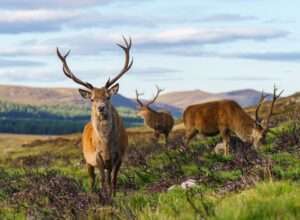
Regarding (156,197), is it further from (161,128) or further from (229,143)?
(161,128)

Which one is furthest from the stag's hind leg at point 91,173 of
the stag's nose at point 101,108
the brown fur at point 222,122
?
the brown fur at point 222,122

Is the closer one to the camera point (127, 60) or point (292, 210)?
point (292, 210)

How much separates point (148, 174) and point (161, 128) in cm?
2073

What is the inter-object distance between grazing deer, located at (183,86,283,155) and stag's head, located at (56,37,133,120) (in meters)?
5.11

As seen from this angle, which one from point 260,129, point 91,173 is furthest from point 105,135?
point 260,129

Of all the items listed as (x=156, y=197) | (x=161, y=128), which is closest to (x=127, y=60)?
(x=156, y=197)

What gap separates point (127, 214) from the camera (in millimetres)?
7789

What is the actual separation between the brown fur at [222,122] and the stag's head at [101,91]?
5.37m

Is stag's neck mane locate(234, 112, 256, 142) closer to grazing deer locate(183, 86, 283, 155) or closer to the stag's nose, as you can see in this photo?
grazing deer locate(183, 86, 283, 155)

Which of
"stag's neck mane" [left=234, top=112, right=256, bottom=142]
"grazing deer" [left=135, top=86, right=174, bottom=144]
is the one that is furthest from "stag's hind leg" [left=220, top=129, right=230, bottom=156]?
"grazing deer" [left=135, top=86, right=174, bottom=144]

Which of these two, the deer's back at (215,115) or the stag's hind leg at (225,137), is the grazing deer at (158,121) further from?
the stag's hind leg at (225,137)

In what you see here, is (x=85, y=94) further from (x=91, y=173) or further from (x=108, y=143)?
(x=91, y=173)

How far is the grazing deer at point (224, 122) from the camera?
68.5ft

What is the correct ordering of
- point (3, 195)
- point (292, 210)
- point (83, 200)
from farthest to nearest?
point (3, 195)
point (83, 200)
point (292, 210)
